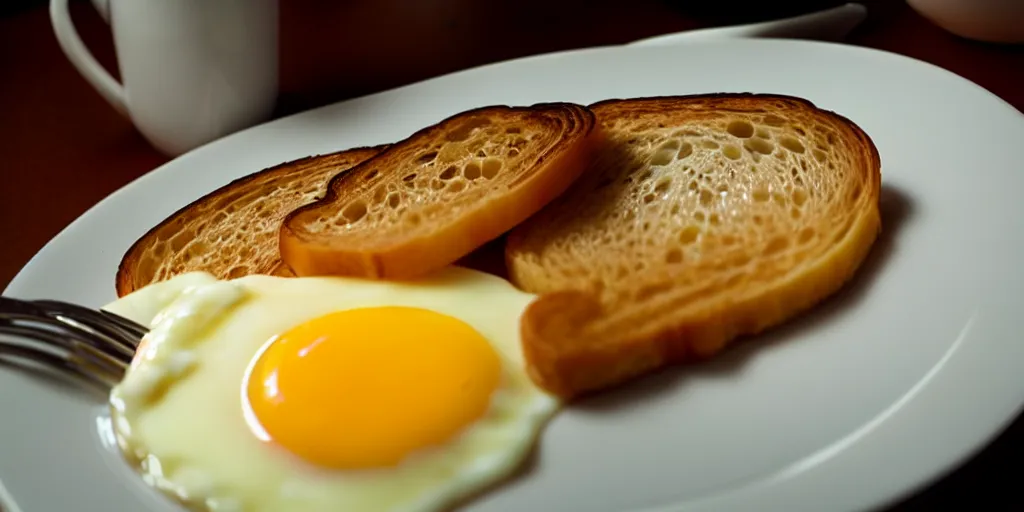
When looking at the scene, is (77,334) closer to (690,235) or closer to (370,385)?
(370,385)

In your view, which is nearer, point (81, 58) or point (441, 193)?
point (441, 193)

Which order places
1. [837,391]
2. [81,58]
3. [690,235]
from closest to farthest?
[837,391] < [690,235] < [81,58]

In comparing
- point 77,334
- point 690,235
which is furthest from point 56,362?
point 690,235

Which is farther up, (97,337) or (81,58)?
(81,58)

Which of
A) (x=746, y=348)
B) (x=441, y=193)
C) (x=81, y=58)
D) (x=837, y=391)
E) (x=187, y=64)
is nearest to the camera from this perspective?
(x=837, y=391)

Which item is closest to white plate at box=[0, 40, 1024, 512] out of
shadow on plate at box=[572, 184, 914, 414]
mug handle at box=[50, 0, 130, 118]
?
shadow on plate at box=[572, 184, 914, 414]

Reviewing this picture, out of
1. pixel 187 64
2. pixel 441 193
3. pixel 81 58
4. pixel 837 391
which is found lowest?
pixel 837 391

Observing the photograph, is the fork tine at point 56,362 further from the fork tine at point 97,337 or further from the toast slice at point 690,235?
the toast slice at point 690,235

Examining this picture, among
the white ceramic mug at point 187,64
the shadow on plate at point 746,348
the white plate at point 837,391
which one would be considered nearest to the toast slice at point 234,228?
the white plate at point 837,391
